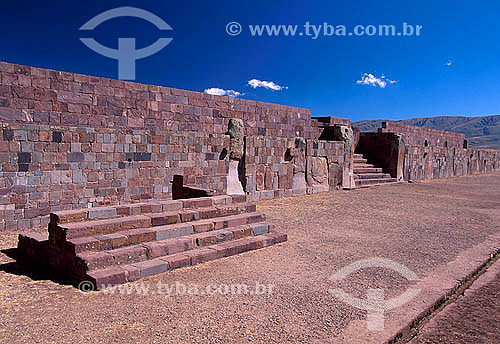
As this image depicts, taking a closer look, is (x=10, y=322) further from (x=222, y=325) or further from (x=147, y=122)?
(x=147, y=122)

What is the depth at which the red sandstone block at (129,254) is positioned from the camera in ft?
12.6

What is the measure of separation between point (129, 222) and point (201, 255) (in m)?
0.94

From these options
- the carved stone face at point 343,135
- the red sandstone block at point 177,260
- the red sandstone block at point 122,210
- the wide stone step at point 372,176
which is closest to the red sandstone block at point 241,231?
the red sandstone block at point 177,260

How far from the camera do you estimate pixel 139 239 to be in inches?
168

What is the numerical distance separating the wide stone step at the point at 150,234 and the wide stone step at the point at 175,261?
0.30 meters

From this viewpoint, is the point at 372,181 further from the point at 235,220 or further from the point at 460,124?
the point at 460,124

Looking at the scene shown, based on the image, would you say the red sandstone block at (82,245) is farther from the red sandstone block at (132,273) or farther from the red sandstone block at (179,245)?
the red sandstone block at (179,245)

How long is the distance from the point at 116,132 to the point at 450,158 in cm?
1911

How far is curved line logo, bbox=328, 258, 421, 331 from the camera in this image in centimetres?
295

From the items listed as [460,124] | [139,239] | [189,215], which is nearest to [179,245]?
[139,239]

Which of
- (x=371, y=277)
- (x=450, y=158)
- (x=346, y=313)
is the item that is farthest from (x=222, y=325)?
(x=450, y=158)

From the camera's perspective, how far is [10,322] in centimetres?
277

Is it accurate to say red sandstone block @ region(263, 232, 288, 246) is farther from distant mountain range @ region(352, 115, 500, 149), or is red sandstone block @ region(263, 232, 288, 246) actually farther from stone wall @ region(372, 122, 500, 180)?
distant mountain range @ region(352, 115, 500, 149)

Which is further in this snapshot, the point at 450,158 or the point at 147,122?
the point at 450,158
